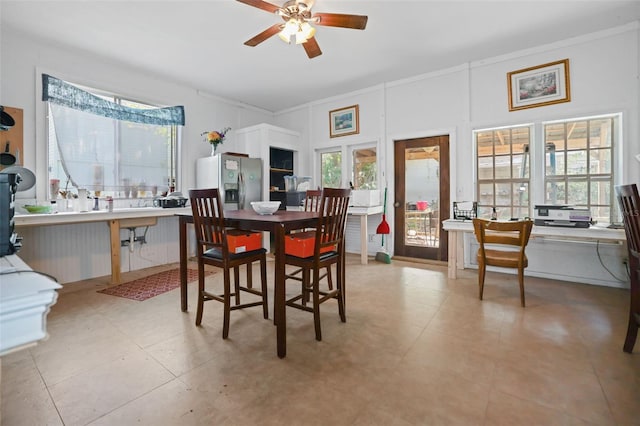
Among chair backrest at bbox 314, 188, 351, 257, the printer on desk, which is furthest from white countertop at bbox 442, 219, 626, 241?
chair backrest at bbox 314, 188, 351, 257

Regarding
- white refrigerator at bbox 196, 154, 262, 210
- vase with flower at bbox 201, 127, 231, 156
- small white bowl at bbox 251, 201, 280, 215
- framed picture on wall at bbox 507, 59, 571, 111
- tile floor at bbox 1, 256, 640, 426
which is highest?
framed picture on wall at bbox 507, 59, 571, 111

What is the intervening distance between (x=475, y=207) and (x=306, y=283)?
2.32m

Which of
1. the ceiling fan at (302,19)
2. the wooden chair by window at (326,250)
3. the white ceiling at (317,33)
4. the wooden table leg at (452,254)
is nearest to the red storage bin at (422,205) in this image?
the wooden table leg at (452,254)

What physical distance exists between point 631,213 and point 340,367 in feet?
6.46

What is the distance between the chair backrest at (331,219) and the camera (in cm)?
209

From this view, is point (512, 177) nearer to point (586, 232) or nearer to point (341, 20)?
point (586, 232)

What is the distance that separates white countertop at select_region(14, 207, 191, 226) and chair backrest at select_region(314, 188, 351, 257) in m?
2.53

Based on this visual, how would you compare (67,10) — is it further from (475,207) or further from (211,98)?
(475,207)

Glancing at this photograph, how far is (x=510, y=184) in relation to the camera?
3.85m

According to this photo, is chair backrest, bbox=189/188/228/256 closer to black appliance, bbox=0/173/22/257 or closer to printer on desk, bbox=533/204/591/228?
black appliance, bbox=0/173/22/257

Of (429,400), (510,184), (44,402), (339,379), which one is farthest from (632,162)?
(44,402)

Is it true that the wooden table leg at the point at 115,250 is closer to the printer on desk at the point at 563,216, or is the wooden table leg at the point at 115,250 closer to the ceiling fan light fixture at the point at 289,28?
the ceiling fan light fixture at the point at 289,28

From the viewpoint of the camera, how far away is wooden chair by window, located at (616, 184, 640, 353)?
67.7 inches

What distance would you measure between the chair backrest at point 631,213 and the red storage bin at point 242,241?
242 centimetres
